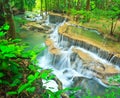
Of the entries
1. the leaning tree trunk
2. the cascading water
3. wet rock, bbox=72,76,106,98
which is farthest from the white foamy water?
the leaning tree trunk

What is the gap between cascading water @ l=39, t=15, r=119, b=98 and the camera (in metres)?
8.73

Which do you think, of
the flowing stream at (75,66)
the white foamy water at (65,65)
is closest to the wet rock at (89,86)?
the flowing stream at (75,66)

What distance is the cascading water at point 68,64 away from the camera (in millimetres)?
8734

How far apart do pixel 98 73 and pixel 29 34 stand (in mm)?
8243

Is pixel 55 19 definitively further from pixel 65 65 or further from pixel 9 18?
pixel 9 18

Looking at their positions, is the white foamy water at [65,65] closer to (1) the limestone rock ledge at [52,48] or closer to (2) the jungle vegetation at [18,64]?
(1) the limestone rock ledge at [52,48]

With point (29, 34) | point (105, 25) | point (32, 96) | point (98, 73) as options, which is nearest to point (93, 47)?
point (98, 73)

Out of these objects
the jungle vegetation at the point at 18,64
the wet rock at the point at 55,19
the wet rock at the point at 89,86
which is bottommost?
the wet rock at the point at 89,86

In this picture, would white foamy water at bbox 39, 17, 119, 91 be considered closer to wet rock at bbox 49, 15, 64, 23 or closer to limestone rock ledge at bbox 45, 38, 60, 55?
limestone rock ledge at bbox 45, 38, 60, 55

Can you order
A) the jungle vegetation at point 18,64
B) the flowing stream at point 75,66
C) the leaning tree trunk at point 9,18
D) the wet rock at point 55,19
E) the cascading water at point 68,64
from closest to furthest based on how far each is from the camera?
1. the jungle vegetation at point 18,64
2. the leaning tree trunk at point 9,18
3. the flowing stream at point 75,66
4. the cascading water at point 68,64
5. the wet rock at point 55,19

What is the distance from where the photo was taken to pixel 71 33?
12.6m

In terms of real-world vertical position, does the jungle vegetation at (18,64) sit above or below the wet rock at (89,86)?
above

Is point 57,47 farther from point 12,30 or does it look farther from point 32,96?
point 32,96

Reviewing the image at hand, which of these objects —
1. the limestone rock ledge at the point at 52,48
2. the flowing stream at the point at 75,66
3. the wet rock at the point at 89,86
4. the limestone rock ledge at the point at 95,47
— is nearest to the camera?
the wet rock at the point at 89,86
